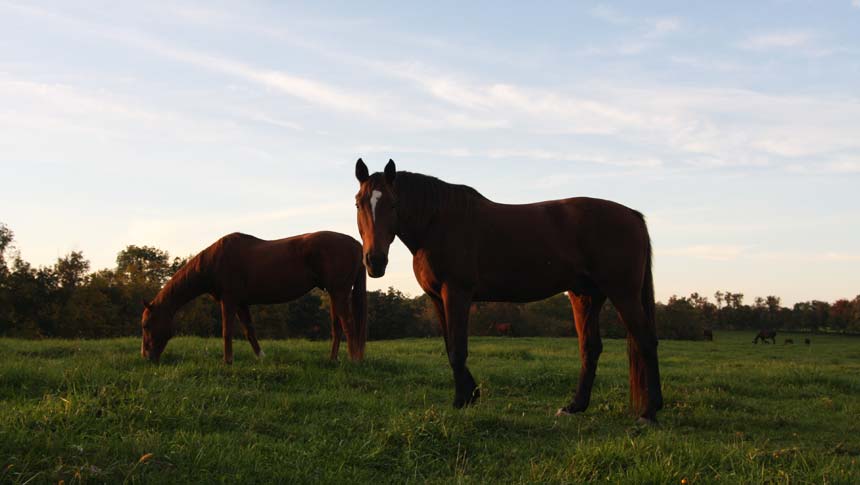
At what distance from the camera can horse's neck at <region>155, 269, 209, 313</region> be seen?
35.2 feet

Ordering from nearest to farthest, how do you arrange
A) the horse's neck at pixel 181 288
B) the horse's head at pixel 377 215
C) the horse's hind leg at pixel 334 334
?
the horse's head at pixel 377 215 → the horse's hind leg at pixel 334 334 → the horse's neck at pixel 181 288

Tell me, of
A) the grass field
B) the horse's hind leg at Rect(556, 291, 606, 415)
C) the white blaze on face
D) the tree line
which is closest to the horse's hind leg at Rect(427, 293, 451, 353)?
the grass field

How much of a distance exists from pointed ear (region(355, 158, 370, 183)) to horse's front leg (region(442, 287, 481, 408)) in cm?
146

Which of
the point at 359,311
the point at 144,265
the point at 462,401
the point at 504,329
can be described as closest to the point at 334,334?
the point at 359,311

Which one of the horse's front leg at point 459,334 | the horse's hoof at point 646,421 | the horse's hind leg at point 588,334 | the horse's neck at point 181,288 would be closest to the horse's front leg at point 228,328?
the horse's neck at point 181,288

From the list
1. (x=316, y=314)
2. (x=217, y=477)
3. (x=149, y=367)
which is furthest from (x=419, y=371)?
(x=316, y=314)

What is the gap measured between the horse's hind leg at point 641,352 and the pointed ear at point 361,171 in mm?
3018

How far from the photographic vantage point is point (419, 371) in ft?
31.8

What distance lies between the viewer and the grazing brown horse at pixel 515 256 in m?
6.64

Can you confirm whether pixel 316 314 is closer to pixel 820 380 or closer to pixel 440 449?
pixel 820 380

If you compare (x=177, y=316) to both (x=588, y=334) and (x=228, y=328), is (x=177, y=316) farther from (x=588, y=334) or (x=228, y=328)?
(x=588, y=334)

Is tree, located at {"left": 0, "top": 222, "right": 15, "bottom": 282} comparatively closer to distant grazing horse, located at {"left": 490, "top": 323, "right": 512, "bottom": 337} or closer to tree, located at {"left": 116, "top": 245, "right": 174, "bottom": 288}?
tree, located at {"left": 116, "top": 245, "right": 174, "bottom": 288}

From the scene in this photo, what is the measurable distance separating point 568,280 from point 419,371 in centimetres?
363

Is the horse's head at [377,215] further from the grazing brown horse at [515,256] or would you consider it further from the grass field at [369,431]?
the grass field at [369,431]
